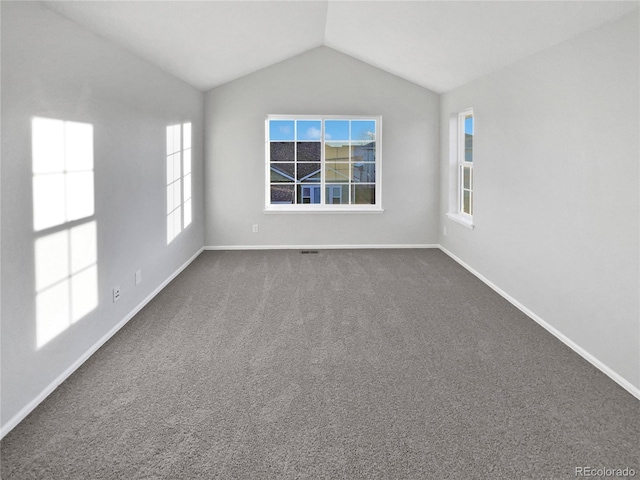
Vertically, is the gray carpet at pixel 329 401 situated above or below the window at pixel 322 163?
below

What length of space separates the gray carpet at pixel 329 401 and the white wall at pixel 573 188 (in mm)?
301

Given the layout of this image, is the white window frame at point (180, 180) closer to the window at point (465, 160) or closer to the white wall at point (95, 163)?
the white wall at point (95, 163)

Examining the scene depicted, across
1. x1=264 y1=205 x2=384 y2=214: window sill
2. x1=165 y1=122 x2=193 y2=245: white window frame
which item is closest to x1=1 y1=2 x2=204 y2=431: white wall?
x1=165 y1=122 x2=193 y2=245: white window frame

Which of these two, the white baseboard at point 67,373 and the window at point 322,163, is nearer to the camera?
the white baseboard at point 67,373

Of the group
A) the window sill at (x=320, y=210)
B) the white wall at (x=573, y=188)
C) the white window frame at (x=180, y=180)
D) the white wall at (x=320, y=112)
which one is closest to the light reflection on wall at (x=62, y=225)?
the white window frame at (x=180, y=180)

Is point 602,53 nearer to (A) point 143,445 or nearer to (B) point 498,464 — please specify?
(B) point 498,464

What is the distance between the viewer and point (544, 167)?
12.2 feet

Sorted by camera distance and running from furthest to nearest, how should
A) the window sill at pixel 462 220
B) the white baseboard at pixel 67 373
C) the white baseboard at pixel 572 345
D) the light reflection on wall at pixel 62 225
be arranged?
1. the window sill at pixel 462 220
2. the white baseboard at pixel 572 345
3. the light reflection on wall at pixel 62 225
4. the white baseboard at pixel 67 373

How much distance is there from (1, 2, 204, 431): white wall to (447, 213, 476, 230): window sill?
3442 millimetres

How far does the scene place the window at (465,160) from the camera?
605 cm

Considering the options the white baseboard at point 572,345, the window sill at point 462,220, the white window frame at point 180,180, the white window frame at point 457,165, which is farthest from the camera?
the white window frame at point 457,165

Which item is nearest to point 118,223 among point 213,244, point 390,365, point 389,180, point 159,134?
point 159,134

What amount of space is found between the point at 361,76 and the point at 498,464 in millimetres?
5763

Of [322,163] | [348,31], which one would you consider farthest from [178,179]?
[348,31]
